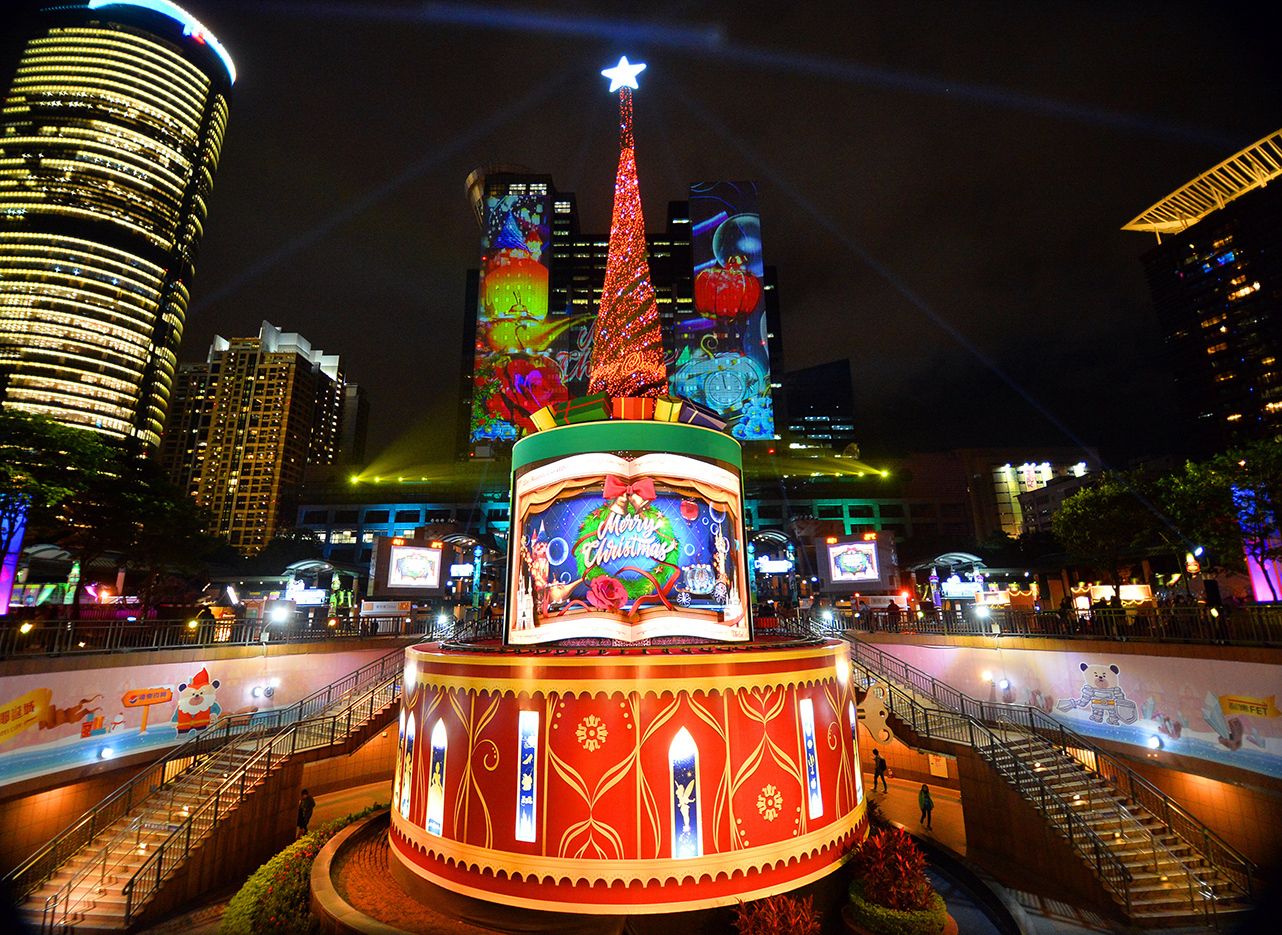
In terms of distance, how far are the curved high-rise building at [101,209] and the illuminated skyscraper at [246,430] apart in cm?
3847

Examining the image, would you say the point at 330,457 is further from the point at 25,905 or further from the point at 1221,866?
the point at 1221,866

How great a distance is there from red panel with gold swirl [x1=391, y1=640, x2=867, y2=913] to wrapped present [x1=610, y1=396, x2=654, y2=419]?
6084 millimetres

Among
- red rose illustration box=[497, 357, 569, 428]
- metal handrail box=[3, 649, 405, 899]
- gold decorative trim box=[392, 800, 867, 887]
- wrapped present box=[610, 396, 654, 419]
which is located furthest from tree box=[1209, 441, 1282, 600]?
red rose illustration box=[497, 357, 569, 428]

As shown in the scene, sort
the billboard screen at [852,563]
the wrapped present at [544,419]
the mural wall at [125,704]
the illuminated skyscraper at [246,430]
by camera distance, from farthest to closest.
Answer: the illuminated skyscraper at [246,430] < the billboard screen at [852,563] < the wrapped present at [544,419] < the mural wall at [125,704]

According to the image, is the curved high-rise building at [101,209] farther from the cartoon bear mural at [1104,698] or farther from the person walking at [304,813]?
the cartoon bear mural at [1104,698]

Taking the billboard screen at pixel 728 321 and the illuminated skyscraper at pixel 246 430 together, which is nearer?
the billboard screen at pixel 728 321

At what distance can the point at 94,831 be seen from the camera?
15.8 meters

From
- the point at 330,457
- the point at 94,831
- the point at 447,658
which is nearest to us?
the point at 447,658

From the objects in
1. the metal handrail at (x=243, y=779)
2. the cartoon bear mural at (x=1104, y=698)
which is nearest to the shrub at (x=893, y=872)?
the cartoon bear mural at (x=1104, y=698)

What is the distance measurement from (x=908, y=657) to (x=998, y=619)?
15.7ft

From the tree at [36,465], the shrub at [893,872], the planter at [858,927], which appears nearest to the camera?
the planter at [858,927]

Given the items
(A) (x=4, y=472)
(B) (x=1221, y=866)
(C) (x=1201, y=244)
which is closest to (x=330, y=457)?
(A) (x=4, y=472)

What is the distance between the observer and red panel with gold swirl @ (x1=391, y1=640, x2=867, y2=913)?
11.2m

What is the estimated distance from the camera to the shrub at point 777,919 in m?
10.4
